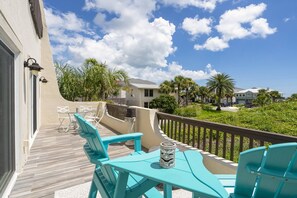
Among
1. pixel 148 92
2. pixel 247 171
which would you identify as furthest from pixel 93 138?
pixel 148 92

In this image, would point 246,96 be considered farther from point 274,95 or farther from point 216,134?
point 216,134

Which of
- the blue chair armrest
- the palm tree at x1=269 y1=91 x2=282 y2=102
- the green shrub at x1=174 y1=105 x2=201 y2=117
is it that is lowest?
the green shrub at x1=174 y1=105 x2=201 y2=117

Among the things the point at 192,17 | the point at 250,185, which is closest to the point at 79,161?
the point at 250,185

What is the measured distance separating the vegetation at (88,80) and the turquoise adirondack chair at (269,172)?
35.0 feet

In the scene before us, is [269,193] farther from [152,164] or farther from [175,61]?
[175,61]

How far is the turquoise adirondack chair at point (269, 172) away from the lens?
1.04m

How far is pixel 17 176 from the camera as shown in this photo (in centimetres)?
302

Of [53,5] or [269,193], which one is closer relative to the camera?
[269,193]

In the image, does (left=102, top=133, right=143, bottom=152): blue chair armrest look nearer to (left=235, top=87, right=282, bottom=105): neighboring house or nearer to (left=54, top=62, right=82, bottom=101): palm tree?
(left=54, top=62, right=82, bottom=101): palm tree

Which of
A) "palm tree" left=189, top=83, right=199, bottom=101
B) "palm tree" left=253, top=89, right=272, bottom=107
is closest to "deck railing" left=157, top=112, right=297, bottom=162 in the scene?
"palm tree" left=189, top=83, right=199, bottom=101

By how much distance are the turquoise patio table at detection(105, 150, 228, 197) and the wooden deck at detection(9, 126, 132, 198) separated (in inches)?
67.2

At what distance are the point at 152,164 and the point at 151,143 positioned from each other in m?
→ 3.06

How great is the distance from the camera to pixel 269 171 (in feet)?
3.52

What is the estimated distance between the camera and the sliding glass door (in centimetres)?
252
